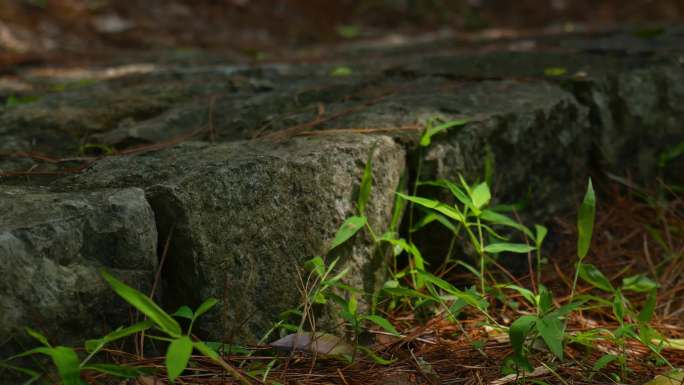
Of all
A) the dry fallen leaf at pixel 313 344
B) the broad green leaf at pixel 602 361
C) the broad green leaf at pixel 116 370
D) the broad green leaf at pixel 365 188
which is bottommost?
the broad green leaf at pixel 602 361

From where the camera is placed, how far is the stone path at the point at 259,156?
1.01m

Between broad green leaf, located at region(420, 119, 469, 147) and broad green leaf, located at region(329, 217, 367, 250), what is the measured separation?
29 cm

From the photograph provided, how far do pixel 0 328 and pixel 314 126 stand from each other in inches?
32.2

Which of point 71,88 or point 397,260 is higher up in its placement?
point 71,88

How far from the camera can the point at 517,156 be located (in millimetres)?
1687

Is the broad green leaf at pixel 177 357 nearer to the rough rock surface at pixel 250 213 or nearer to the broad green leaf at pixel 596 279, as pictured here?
the rough rock surface at pixel 250 213

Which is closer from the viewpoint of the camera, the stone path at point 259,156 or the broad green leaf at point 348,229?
the stone path at point 259,156

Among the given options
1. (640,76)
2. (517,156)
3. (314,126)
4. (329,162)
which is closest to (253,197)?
(329,162)

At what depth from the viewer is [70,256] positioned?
3.22 feet

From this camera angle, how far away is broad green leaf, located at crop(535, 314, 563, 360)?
0.99 metres

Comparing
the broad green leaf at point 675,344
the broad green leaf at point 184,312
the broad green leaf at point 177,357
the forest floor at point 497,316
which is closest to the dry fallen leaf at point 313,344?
the forest floor at point 497,316

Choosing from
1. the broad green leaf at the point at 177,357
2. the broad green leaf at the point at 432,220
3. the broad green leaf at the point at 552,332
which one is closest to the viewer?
the broad green leaf at the point at 177,357

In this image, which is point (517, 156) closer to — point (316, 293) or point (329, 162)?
point (329, 162)

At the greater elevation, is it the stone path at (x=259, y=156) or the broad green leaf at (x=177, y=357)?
the stone path at (x=259, y=156)
